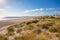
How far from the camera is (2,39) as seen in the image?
8094 millimetres

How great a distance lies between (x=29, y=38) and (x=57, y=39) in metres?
2.13

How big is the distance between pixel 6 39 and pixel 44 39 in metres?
3.09

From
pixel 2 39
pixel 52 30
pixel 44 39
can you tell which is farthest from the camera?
pixel 52 30

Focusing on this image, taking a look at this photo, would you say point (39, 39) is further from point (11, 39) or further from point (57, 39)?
point (11, 39)

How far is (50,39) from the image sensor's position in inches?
312

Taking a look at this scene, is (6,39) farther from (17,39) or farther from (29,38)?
(29,38)

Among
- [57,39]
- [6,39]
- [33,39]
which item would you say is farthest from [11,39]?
[57,39]

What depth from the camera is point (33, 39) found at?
7.59 meters

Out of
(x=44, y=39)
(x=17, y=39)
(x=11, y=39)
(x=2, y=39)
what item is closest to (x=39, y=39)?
(x=44, y=39)

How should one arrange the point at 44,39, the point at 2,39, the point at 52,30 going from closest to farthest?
1. the point at 44,39
2. the point at 2,39
3. the point at 52,30

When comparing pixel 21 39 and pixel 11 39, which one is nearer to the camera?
pixel 21 39

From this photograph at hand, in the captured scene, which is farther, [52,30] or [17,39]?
[52,30]

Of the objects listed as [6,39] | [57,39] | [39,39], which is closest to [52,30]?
[57,39]

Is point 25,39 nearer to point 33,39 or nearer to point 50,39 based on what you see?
point 33,39
